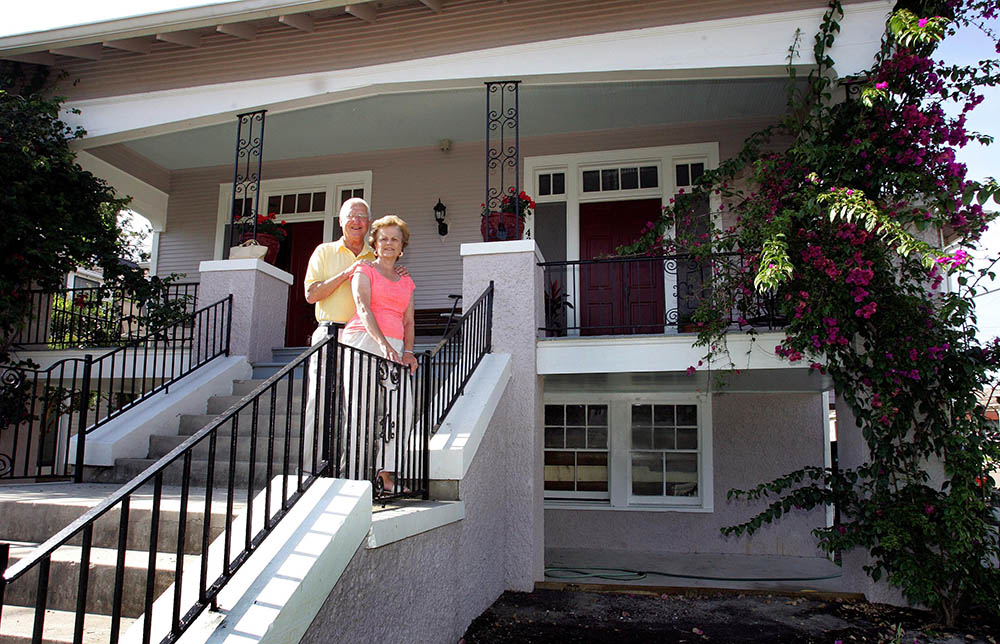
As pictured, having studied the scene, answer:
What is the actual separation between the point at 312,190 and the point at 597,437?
511 cm

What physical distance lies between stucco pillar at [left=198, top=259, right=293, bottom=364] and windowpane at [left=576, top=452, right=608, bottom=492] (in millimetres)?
3924

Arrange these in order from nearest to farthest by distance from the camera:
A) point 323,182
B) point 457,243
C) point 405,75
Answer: point 405,75, point 457,243, point 323,182

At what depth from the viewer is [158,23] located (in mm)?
6980

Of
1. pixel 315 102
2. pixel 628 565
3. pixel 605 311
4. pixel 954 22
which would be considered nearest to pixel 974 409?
pixel 954 22

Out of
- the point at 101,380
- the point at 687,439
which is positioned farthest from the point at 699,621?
the point at 101,380

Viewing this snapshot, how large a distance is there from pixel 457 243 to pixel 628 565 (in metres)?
4.37

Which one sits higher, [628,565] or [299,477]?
[299,477]

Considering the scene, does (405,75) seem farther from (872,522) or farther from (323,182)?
(872,522)

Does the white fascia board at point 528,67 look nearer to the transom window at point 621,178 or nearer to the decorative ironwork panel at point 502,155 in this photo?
the decorative ironwork panel at point 502,155

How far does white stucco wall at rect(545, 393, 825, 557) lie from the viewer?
25.5ft

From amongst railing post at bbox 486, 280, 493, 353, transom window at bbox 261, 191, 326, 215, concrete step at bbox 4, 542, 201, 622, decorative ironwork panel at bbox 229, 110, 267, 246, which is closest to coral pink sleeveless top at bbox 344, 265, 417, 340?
concrete step at bbox 4, 542, 201, 622

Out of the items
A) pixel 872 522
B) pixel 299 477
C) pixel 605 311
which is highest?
pixel 605 311

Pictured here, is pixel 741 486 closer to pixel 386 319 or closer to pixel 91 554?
pixel 386 319

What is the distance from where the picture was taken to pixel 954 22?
17.8ft
